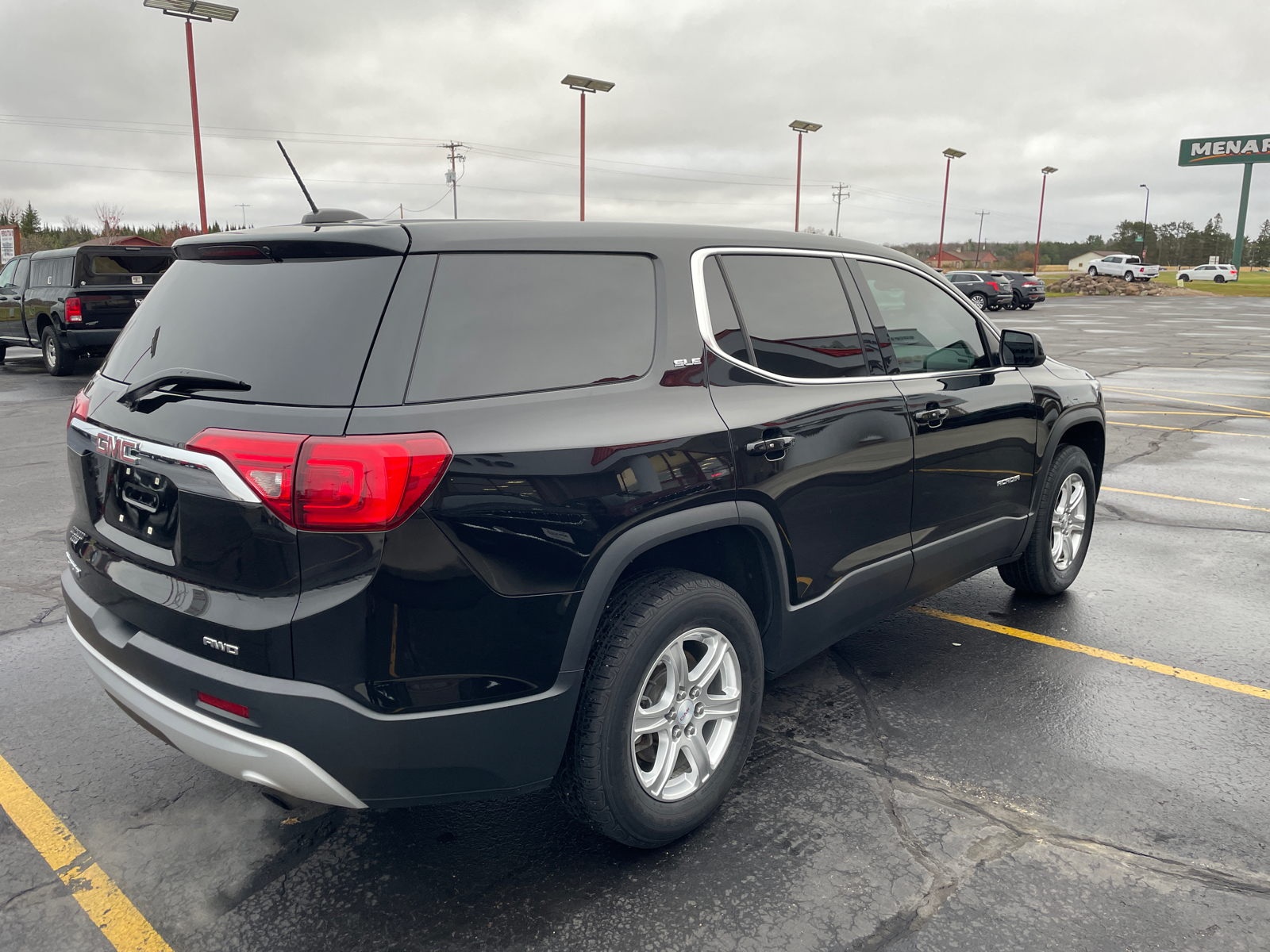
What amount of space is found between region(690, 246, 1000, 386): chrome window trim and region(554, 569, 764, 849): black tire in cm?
71

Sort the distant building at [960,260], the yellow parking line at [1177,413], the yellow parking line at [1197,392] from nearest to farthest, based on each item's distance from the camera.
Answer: the yellow parking line at [1177,413]
the yellow parking line at [1197,392]
the distant building at [960,260]

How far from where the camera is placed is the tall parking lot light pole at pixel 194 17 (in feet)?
81.7

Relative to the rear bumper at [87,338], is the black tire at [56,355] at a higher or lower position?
lower

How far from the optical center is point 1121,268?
63.2m

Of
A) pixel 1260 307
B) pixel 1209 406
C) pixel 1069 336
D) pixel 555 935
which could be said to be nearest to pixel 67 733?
pixel 555 935

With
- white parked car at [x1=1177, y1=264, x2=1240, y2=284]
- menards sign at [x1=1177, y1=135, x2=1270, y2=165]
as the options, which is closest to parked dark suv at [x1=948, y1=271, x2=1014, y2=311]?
white parked car at [x1=1177, y1=264, x2=1240, y2=284]

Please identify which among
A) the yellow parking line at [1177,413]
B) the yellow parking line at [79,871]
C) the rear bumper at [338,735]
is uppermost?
the rear bumper at [338,735]

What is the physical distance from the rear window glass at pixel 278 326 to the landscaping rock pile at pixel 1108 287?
61268 millimetres

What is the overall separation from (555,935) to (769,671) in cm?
115

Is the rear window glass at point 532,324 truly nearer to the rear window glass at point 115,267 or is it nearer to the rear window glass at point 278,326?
the rear window glass at point 278,326

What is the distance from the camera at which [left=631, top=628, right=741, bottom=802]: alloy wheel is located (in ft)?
Result: 8.98

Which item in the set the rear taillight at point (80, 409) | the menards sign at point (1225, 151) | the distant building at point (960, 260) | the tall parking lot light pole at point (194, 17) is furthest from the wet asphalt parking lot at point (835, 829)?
the menards sign at point (1225, 151)

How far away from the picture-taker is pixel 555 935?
7.94 ft

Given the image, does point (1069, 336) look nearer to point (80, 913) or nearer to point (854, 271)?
point (854, 271)
